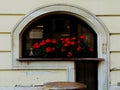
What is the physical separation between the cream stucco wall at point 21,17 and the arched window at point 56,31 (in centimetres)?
42

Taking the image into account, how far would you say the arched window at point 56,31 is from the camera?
870 centimetres

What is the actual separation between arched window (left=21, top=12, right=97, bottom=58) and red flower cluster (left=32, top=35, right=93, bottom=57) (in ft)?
0.42

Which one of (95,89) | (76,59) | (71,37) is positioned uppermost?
(71,37)

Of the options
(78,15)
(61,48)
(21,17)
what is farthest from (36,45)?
(78,15)

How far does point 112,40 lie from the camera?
8.41m

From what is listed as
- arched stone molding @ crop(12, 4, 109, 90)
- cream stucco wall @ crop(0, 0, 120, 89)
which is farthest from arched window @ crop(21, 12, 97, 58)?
cream stucco wall @ crop(0, 0, 120, 89)

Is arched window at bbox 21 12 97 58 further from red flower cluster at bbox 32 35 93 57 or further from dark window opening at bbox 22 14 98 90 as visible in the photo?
red flower cluster at bbox 32 35 93 57

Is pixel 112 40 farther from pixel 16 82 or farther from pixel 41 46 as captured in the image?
pixel 16 82

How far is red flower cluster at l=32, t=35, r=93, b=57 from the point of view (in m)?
8.48

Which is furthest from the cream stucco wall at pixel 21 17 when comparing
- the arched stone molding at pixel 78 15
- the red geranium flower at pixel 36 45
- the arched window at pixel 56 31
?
the red geranium flower at pixel 36 45

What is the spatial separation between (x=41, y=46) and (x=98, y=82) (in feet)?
5.44

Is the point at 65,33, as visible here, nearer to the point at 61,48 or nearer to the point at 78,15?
the point at 61,48

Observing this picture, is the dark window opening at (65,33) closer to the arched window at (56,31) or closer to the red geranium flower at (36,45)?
the arched window at (56,31)

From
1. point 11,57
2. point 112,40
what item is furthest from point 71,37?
point 11,57
